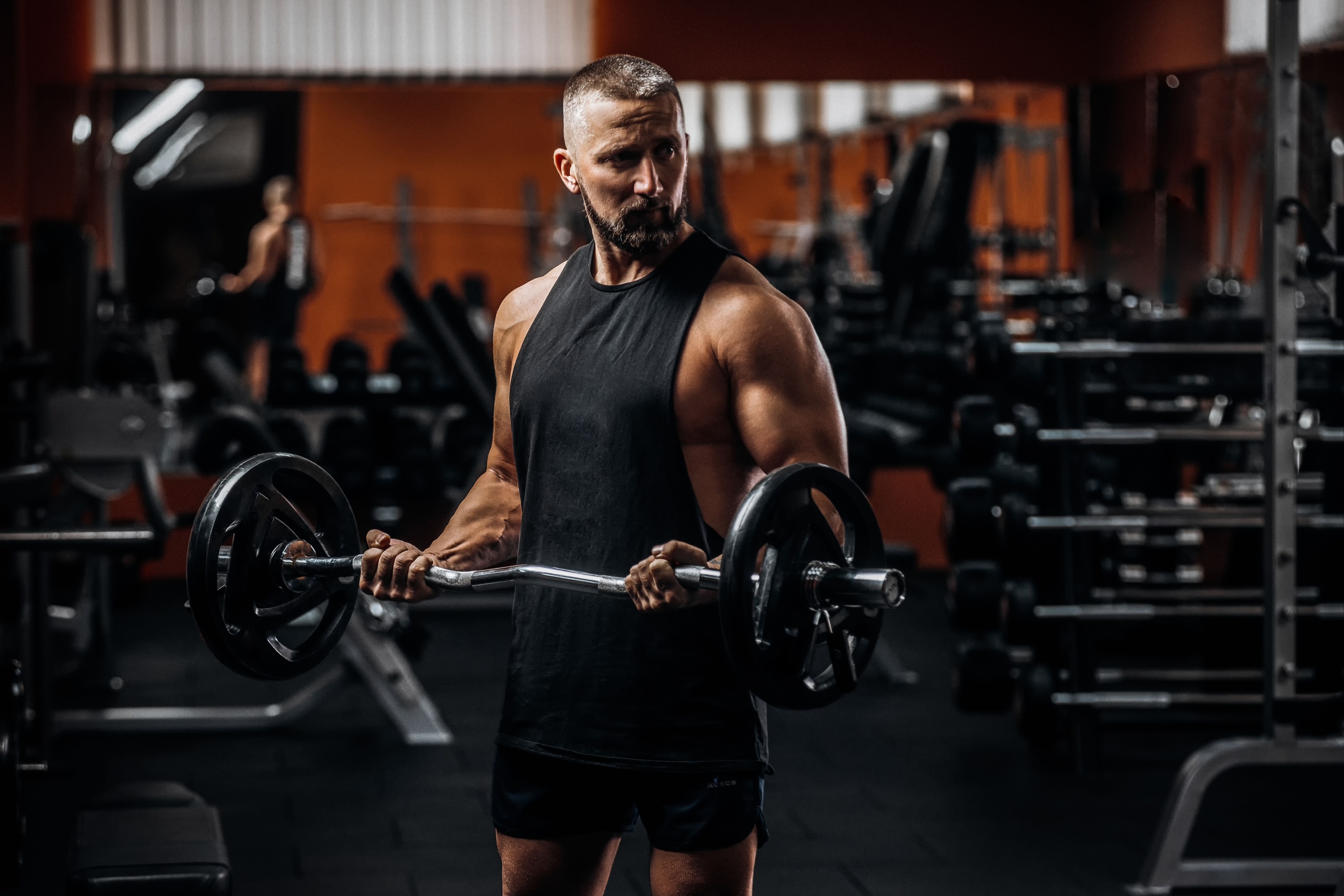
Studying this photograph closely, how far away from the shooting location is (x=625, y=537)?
65.9 inches

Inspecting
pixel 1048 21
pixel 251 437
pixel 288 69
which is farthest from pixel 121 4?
pixel 1048 21

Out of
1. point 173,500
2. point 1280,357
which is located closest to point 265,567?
point 1280,357

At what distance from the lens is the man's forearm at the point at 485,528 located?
1.82m

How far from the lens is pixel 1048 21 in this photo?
6137 mm

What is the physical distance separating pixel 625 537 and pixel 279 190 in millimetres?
7363

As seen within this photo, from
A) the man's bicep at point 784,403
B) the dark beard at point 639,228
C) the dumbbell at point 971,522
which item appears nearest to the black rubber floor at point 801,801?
the dumbbell at point 971,522

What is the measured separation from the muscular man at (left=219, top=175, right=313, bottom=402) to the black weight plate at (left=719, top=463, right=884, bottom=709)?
6875 mm

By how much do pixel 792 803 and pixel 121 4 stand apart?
14.7 ft

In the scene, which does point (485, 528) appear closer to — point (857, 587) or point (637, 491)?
point (637, 491)

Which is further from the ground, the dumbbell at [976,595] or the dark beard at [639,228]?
the dark beard at [639,228]

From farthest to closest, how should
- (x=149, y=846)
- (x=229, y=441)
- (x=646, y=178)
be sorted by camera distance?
(x=229, y=441)
(x=149, y=846)
(x=646, y=178)

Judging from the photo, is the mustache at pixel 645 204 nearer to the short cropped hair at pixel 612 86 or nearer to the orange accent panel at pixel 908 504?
the short cropped hair at pixel 612 86

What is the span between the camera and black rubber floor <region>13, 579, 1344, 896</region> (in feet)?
10.1

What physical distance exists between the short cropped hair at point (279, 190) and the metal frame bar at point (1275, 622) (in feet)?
21.6
